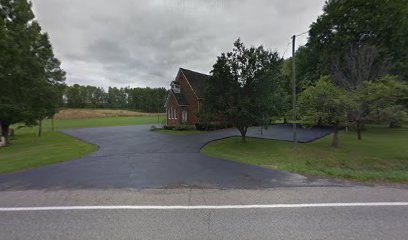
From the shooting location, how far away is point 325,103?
42.9 feet

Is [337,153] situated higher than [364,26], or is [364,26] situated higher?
[364,26]

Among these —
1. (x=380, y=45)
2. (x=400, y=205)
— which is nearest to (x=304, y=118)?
(x=400, y=205)

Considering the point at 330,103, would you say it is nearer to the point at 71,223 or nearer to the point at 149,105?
the point at 71,223

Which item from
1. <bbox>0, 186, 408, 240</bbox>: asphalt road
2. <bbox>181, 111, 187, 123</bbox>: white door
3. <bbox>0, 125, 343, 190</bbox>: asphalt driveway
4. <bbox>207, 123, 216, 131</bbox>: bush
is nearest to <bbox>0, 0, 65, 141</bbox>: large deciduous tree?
<bbox>0, 125, 343, 190</bbox>: asphalt driveway

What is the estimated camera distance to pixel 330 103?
13.1 m

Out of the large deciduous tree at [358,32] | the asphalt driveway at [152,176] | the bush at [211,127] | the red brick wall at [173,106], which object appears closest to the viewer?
the asphalt driveway at [152,176]

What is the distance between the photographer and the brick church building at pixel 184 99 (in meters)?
27.8

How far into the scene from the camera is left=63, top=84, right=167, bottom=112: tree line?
101875 millimetres

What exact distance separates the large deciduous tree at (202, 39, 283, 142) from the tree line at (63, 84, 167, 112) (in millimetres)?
82517

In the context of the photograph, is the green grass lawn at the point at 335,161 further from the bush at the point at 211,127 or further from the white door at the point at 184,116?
the white door at the point at 184,116

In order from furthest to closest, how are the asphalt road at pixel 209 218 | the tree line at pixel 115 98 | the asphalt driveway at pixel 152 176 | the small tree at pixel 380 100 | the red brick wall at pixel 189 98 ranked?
the tree line at pixel 115 98 → the red brick wall at pixel 189 98 → the small tree at pixel 380 100 → the asphalt driveway at pixel 152 176 → the asphalt road at pixel 209 218

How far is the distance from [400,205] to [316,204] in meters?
1.66

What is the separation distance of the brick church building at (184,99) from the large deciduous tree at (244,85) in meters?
12.2

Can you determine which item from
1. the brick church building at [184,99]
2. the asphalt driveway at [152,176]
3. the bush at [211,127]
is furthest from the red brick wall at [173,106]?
the asphalt driveway at [152,176]
